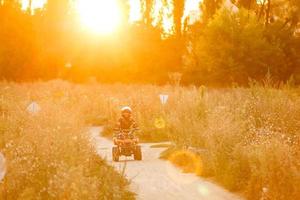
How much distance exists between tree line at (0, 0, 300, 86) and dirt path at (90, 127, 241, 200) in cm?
3614

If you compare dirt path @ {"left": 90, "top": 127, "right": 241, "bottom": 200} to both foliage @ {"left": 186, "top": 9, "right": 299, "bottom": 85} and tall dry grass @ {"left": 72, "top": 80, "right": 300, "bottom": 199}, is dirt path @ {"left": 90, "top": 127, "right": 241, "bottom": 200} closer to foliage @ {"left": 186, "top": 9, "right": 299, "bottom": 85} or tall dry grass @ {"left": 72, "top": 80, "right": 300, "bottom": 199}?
tall dry grass @ {"left": 72, "top": 80, "right": 300, "bottom": 199}

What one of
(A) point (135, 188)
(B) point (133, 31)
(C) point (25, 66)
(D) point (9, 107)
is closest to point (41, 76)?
(C) point (25, 66)

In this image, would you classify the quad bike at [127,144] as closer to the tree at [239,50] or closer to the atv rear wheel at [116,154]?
the atv rear wheel at [116,154]

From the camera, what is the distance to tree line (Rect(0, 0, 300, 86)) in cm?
5475

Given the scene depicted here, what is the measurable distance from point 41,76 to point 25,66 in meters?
2.01

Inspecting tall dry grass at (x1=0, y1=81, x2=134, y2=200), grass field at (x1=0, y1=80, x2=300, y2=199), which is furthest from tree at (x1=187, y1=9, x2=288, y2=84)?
tall dry grass at (x1=0, y1=81, x2=134, y2=200)

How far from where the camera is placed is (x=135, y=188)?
42.9 ft

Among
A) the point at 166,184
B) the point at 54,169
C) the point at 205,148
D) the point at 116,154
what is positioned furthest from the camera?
the point at 116,154

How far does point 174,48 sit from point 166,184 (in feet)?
166

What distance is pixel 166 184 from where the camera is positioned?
13.6m

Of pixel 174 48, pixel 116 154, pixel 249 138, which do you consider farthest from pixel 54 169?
pixel 174 48

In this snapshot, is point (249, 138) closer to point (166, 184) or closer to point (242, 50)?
point (166, 184)

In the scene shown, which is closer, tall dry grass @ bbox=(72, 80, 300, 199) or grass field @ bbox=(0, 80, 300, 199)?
grass field @ bbox=(0, 80, 300, 199)

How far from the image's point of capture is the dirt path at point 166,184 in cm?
1230
